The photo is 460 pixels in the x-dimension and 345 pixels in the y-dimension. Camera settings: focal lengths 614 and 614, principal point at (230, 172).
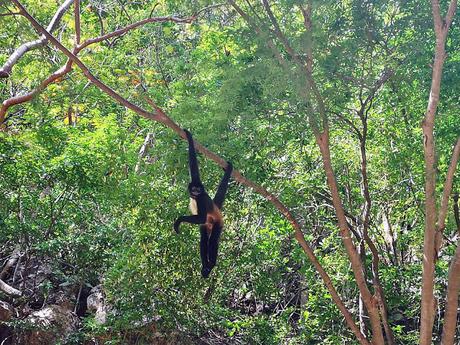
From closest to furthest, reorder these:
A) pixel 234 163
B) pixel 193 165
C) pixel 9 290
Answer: pixel 193 165
pixel 234 163
pixel 9 290

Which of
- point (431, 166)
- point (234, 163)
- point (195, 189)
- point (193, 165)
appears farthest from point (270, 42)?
point (431, 166)

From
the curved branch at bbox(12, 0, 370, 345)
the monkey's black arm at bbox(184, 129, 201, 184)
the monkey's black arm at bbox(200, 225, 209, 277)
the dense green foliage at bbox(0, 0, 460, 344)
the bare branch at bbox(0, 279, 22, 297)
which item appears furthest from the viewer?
the bare branch at bbox(0, 279, 22, 297)

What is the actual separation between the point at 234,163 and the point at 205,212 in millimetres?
748

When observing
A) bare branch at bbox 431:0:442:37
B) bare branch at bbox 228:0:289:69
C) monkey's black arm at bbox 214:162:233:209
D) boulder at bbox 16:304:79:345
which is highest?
bare branch at bbox 431:0:442:37

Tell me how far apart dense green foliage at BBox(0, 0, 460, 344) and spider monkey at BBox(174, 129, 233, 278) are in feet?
1.52

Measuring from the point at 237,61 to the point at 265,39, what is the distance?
3.66 ft

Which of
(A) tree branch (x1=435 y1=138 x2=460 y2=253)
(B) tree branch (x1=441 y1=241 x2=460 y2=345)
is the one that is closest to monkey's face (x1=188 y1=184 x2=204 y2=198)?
(A) tree branch (x1=435 y1=138 x2=460 y2=253)

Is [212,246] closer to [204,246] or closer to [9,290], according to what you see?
[204,246]

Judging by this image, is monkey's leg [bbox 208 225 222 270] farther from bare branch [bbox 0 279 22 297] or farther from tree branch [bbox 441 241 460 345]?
bare branch [bbox 0 279 22 297]

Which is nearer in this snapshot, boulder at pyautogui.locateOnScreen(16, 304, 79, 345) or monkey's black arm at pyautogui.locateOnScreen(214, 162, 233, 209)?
monkey's black arm at pyautogui.locateOnScreen(214, 162, 233, 209)

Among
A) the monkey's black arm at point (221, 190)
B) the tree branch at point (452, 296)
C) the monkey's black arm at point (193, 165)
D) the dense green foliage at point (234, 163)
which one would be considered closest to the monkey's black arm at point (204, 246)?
Result: the monkey's black arm at point (221, 190)

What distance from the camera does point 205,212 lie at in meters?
7.78

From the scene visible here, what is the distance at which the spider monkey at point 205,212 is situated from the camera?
741cm

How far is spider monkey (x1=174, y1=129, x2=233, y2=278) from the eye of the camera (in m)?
7.41
